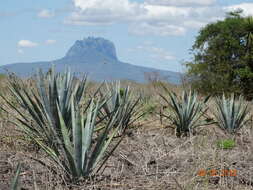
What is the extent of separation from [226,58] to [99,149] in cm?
1451

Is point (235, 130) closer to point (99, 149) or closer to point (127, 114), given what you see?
point (127, 114)

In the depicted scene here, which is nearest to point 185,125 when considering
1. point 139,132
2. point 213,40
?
point 139,132

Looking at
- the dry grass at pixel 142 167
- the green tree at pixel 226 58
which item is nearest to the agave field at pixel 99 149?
the dry grass at pixel 142 167

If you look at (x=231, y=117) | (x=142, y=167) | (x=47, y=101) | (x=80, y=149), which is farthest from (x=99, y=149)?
(x=231, y=117)

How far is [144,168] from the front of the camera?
14.8 ft

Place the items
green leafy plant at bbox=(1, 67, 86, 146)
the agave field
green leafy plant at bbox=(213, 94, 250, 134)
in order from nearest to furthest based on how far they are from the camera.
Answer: the agave field
green leafy plant at bbox=(1, 67, 86, 146)
green leafy plant at bbox=(213, 94, 250, 134)

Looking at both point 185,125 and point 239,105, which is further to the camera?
point 239,105

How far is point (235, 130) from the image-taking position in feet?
26.0

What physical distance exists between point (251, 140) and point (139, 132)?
5.74 ft

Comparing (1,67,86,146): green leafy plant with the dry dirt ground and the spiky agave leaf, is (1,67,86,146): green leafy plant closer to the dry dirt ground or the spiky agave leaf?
the dry dirt ground

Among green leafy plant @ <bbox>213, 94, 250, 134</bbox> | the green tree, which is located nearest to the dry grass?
green leafy plant @ <bbox>213, 94, 250, 134</bbox>

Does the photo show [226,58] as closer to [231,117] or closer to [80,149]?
[231,117]

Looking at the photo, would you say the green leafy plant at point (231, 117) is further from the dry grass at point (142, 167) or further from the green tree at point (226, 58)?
the green tree at point (226, 58)

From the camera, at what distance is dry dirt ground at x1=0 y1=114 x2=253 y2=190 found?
397cm
